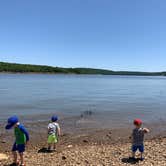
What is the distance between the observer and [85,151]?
32.7ft

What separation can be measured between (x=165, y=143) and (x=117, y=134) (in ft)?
10.6

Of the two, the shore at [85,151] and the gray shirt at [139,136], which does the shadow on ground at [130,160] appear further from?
the gray shirt at [139,136]

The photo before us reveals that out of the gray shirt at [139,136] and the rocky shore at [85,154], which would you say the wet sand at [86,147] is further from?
the gray shirt at [139,136]

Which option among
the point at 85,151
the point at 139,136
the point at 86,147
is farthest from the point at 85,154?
the point at 139,136

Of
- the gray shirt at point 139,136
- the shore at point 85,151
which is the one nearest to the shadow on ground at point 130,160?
the shore at point 85,151

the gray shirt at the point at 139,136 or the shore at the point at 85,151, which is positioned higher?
the gray shirt at the point at 139,136

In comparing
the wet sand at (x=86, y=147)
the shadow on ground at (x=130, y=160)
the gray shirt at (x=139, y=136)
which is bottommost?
the wet sand at (x=86, y=147)

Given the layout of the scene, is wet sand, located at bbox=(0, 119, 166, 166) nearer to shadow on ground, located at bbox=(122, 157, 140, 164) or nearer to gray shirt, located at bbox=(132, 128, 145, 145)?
shadow on ground, located at bbox=(122, 157, 140, 164)

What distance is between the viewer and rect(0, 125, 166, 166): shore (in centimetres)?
842

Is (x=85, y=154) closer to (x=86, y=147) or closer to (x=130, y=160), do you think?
(x=86, y=147)

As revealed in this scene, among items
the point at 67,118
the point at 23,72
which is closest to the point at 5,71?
the point at 23,72

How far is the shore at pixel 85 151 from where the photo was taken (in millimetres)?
8423

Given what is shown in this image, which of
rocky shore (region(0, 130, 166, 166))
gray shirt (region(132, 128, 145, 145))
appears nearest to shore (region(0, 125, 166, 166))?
rocky shore (region(0, 130, 166, 166))

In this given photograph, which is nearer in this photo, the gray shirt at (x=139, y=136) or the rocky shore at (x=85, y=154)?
the rocky shore at (x=85, y=154)
